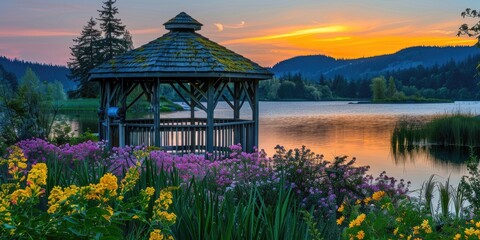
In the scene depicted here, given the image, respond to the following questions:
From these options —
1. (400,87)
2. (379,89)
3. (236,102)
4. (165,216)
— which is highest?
(400,87)

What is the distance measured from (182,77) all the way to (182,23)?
235 centimetres

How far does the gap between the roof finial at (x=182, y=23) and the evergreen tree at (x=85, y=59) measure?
44428 mm

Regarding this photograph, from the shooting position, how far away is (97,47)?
6216 cm

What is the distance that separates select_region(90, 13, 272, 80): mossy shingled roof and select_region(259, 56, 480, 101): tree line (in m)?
120

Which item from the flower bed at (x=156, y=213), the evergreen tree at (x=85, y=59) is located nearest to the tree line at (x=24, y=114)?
the flower bed at (x=156, y=213)

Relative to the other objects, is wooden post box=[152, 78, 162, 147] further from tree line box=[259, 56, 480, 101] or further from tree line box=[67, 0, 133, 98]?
tree line box=[259, 56, 480, 101]

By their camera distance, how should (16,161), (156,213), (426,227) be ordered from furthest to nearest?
1. (426,227)
2. (16,161)
3. (156,213)

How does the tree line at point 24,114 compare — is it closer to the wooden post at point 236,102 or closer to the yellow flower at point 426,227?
the wooden post at point 236,102

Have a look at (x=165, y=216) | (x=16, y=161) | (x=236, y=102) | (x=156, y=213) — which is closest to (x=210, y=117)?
(x=236, y=102)

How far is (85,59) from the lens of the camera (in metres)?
64.4

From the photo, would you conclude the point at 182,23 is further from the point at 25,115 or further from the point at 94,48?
the point at 94,48

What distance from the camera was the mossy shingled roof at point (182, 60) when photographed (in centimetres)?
1467

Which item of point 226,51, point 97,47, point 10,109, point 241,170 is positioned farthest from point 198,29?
point 97,47

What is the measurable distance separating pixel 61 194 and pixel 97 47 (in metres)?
62.0
